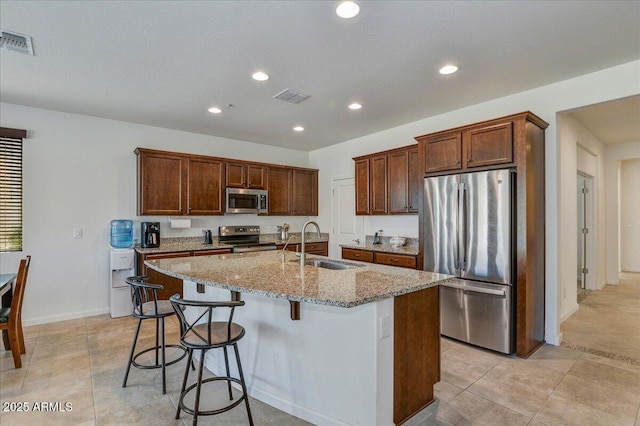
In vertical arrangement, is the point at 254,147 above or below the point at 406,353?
above

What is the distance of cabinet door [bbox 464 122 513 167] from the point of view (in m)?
3.20

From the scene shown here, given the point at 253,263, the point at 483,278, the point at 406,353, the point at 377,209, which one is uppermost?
the point at 377,209

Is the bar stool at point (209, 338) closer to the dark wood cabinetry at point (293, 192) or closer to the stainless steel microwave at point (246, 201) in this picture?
the stainless steel microwave at point (246, 201)

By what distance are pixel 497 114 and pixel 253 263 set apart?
3.26m

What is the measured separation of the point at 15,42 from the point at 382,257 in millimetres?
4198

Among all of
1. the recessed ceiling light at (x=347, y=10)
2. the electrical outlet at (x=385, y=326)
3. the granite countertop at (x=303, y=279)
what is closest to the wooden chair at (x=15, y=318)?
the granite countertop at (x=303, y=279)

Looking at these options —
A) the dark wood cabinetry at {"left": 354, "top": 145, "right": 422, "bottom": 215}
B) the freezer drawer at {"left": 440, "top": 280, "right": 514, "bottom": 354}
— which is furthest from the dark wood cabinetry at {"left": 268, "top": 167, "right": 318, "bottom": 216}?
the freezer drawer at {"left": 440, "top": 280, "right": 514, "bottom": 354}

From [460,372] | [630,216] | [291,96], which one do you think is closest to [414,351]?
[460,372]

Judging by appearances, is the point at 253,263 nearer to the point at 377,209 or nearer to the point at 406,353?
the point at 406,353

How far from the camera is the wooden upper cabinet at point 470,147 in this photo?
322 cm

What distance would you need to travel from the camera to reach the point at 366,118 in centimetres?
458

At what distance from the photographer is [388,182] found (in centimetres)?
478

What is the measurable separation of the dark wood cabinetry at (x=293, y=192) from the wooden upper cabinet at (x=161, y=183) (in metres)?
1.58

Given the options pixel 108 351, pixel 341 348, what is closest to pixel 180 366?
pixel 108 351
